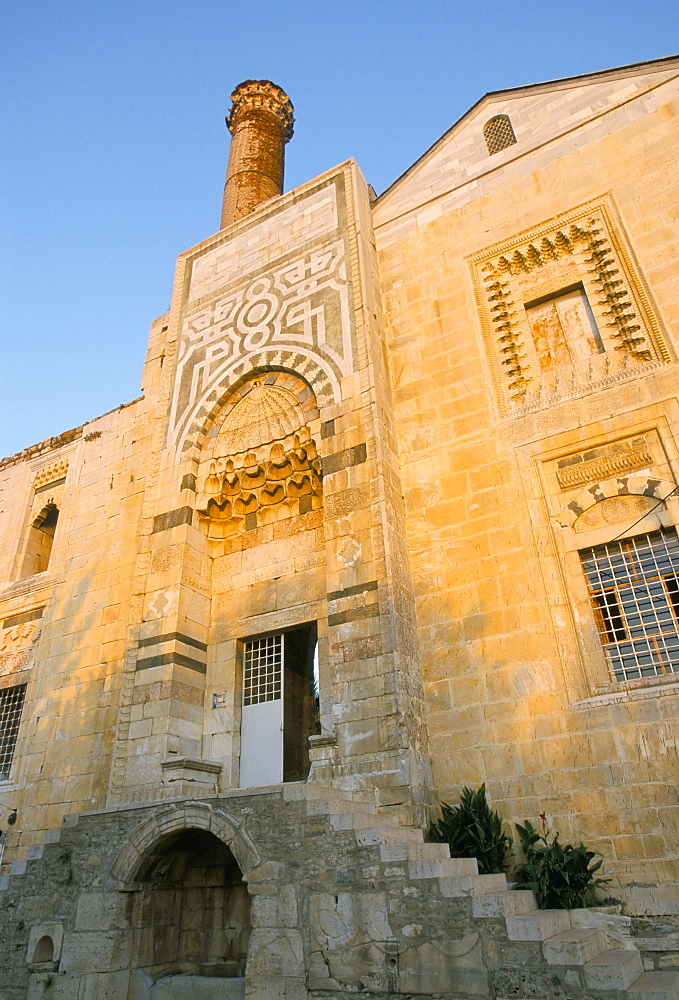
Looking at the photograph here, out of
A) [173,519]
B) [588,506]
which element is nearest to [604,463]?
[588,506]

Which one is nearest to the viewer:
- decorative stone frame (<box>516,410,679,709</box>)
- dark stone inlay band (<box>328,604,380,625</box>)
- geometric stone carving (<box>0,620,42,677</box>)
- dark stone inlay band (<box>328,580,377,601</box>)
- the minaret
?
decorative stone frame (<box>516,410,679,709</box>)

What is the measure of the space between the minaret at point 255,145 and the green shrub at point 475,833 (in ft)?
43.5

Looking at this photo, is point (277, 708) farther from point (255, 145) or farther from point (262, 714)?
point (255, 145)

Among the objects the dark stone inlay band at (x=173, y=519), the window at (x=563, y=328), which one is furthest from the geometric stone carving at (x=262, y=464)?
the window at (x=563, y=328)

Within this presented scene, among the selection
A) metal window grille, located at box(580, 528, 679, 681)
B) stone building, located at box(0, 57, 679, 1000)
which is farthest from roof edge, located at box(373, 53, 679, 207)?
metal window grille, located at box(580, 528, 679, 681)

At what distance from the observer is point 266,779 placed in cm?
896

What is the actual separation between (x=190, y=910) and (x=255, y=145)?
657 inches

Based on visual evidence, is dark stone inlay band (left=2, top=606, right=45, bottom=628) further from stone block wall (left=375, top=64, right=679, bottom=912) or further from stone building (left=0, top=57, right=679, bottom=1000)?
stone block wall (left=375, top=64, right=679, bottom=912)

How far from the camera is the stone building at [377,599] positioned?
19.3 ft

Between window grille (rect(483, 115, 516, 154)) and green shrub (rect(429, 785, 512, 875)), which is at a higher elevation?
window grille (rect(483, 115, 516, 154))

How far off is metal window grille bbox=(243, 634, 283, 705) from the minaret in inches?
403

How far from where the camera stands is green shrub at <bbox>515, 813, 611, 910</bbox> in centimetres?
600

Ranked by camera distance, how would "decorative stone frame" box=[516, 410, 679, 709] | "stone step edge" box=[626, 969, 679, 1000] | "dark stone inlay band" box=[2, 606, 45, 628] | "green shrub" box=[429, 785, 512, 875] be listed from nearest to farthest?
1. "stone step edge" box=[626, 969, 679, 1000]
2. "green shrub" box=[429, 785, 512, 875]
3. "decorative stone frame" box=[516, 410, 679, 709]
4. "dark stone inlay band" box=[2, 606, 45, 628]

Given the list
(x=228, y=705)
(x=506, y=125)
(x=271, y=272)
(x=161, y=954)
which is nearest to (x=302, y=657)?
(x=228, y=705)
